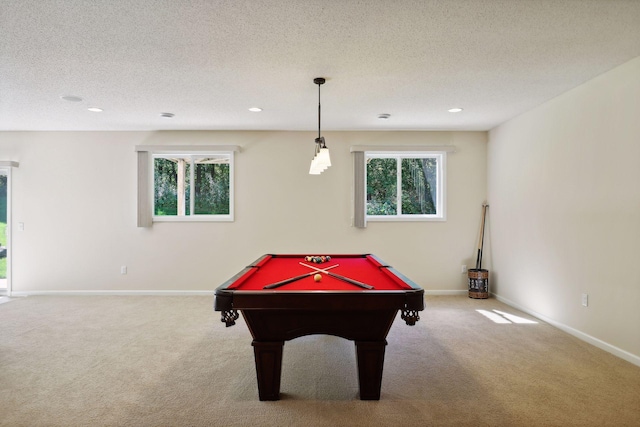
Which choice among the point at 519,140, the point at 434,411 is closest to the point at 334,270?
the point at 434,411

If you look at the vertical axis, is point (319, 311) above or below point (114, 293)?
above

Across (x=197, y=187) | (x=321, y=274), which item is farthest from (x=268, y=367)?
(x=197, y=187)

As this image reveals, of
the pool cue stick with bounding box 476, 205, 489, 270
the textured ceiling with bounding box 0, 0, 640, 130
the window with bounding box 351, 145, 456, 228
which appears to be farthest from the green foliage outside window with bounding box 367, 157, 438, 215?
the textured ceiling with bounding box 0, 0, 640, 130

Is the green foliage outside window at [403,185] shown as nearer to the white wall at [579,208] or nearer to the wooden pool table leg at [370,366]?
the white wall at [579,208]

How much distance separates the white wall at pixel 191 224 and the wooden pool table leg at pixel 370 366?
3.09m

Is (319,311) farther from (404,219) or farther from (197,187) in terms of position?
(197,187)

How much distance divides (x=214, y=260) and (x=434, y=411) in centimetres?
395

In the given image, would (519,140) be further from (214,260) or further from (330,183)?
(214,260)

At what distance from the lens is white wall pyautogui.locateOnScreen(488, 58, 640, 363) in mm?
2973

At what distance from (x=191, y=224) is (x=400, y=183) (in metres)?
3.22

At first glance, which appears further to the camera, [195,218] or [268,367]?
[195,218]

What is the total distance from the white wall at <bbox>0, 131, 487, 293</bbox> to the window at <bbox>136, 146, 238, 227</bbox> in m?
0.22

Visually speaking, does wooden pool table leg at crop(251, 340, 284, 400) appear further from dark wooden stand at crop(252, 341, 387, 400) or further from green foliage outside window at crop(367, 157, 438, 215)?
green foliage outside window at crop(367, 157, 438, 215)

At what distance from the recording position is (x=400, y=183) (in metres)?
5.57
